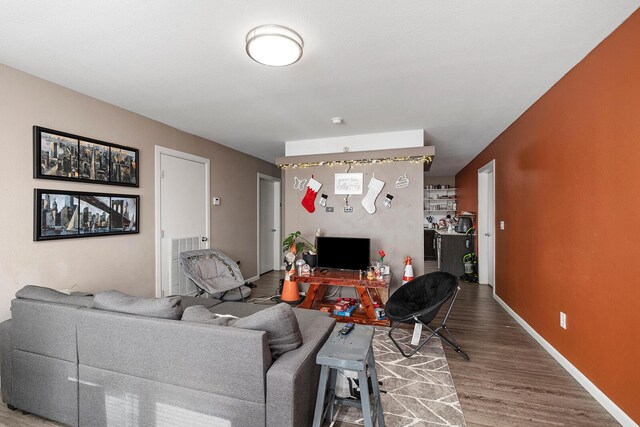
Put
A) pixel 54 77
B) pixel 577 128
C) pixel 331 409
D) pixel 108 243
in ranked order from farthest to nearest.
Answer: pixel 108 243
pixel 54 77
pixel 577 128
pixel 331 409

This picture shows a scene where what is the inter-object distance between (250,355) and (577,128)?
2.88 m

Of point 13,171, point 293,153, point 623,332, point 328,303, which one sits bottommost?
point 328,303

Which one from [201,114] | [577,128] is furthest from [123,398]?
[577,128]

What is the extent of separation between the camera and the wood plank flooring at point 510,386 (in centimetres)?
190

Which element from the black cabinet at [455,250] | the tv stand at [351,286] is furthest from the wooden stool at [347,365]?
the black cabinet at [455,250]

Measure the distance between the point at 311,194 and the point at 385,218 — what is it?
1.14 metres

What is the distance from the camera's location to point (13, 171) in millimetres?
2350

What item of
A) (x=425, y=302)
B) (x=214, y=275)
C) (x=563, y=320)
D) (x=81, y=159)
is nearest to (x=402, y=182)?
(x=425, y=302)

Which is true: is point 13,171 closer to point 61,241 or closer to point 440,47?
point 61,241

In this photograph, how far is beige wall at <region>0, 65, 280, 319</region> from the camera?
2.32 metres

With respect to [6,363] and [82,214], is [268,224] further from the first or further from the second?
[6,363]

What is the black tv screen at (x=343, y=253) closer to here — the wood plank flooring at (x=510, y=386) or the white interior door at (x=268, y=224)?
the wood plank flooring at (x=510, y=386)

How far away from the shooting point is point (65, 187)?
2.69 m

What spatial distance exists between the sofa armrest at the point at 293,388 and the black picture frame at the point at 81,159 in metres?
2.64
